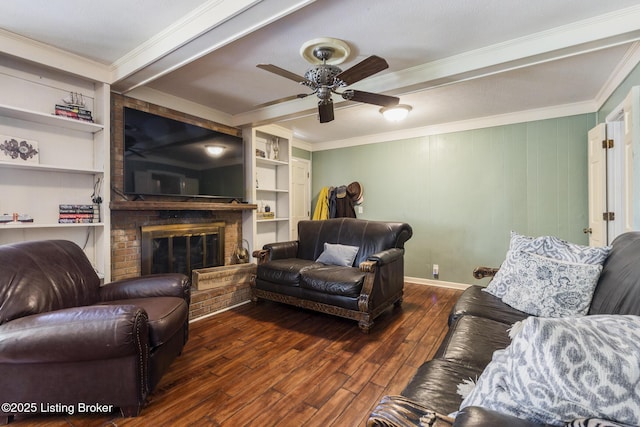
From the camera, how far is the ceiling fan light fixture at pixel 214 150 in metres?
3.36

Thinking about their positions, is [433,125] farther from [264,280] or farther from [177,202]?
[177,202]

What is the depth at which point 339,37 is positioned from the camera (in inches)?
81.0

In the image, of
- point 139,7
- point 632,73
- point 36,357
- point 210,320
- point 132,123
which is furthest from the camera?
point 210,320

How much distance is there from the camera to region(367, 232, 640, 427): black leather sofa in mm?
696

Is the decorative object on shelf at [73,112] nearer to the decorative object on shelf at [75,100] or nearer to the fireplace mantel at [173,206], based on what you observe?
the decorative object on shelf at [75,100]

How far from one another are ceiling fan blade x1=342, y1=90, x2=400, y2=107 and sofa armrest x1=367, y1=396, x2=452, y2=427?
6.50 feet

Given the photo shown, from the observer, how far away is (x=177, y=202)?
3.00 metres

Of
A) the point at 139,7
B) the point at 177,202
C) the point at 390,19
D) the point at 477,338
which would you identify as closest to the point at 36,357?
the point at 177,202

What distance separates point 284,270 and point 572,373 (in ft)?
8.83

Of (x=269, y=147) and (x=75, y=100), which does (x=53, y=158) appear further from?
(x=269, y=147)

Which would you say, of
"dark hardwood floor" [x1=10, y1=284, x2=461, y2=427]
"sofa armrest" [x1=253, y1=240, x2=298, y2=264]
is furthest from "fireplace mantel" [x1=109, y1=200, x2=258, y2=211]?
"dark hardwood floor" [x1=10, y1=284, x2=461, y2=427]

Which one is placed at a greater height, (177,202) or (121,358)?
(177,202)

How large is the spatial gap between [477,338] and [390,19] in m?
1.97

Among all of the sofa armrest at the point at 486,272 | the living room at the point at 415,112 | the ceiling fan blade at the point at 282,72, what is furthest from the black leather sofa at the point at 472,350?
the ceiling fan blade at the point at 282,72
